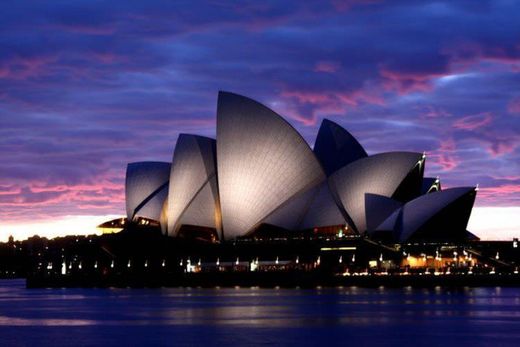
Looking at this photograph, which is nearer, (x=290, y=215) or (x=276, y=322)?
(x=276, y=322)

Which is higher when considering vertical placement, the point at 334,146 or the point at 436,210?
the point at 334,146

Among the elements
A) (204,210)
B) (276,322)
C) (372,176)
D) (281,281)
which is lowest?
(276,322)

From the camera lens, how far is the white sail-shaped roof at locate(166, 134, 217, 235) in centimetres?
9119

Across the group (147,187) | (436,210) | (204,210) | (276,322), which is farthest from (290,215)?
(276,322)

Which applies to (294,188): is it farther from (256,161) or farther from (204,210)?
(204,210)

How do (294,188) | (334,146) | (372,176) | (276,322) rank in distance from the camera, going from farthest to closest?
1. (334,146)
2. (294,188)
3. (372,176)
4. (276,322)

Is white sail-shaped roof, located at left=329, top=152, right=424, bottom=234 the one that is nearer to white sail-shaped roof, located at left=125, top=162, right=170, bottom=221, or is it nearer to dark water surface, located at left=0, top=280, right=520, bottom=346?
dark water surface, located at left=0, top=280, right=520, bottom=346

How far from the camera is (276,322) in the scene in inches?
1884

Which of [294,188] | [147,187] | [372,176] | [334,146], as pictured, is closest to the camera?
[372,176]

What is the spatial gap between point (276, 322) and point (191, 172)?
1783 inches

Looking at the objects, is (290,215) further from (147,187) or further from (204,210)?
(147,187)

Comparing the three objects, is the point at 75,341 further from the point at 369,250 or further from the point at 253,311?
the point at 369,250

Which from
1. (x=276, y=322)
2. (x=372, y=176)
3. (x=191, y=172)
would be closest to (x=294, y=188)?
(x=372, y=176)

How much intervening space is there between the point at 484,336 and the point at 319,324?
337 inches
